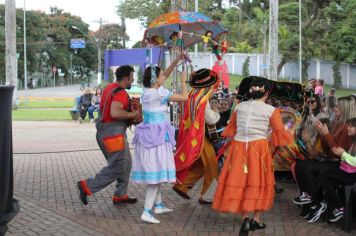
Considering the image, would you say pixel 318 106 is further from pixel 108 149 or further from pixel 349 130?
pixel 108 149

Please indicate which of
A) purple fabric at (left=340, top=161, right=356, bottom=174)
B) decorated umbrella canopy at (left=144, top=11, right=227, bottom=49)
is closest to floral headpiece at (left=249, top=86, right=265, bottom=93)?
purple fabric at (left=340, top=161, right=356, bottom=174)

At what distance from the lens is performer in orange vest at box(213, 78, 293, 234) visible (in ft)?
18.0

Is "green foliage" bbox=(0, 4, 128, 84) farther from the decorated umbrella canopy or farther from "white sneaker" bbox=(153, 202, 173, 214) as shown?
"white sneaker" bbox=(153, 202, 173, 214)

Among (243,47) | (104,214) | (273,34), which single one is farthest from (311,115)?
(243,47)

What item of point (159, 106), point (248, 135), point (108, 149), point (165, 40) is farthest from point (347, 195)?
point (165, 40)

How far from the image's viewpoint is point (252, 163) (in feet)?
18.1

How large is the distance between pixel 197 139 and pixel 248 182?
48.7 inches

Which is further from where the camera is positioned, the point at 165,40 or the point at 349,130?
the point at 165,40

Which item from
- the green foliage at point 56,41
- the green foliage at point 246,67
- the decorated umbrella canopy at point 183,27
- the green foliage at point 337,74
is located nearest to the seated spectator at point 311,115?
the decorated umbrella canopy at point 183,27

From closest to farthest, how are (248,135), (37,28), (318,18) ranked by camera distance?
(248,135)
(318,18)
(37,28)

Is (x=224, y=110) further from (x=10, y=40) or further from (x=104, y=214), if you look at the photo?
(x=10, y=40)

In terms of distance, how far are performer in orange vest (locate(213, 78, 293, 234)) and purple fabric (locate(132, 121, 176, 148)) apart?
2.86ft

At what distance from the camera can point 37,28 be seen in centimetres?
7650

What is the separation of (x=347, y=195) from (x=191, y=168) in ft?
6.71
